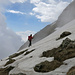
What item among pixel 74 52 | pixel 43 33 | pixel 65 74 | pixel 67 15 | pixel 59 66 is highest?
pixel 67 15

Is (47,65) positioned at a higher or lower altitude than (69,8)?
lower

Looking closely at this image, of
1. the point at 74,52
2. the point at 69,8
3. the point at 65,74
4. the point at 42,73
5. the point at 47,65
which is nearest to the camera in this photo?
the point at 65,74

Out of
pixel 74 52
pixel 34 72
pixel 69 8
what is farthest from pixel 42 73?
pixel 69 8

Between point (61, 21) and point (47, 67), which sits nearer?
point (47, 67)

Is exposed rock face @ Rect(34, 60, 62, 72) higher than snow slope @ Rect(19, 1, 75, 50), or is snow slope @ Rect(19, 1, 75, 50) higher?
snow slope @ Rect(19, 1, 75, 50)

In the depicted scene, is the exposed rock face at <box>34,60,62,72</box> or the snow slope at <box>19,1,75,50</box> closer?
the exposed rock face at <box>34,60,62,72</box>

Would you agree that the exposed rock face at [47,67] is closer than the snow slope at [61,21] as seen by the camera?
Yes

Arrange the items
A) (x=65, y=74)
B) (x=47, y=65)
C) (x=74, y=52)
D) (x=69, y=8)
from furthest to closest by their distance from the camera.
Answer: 1. (x=69, y=8)
2. (x=74, y=52)
3. (x=47, y=65)
4. (x=65, y=74)

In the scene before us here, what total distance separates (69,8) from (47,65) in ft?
248

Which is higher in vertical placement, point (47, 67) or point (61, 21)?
point (61, 21)

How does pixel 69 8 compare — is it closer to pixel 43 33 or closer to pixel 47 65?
pixel 43 33

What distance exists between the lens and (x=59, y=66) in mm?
11711

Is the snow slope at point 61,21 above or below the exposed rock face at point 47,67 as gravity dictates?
above

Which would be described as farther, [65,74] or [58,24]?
[58,24]
